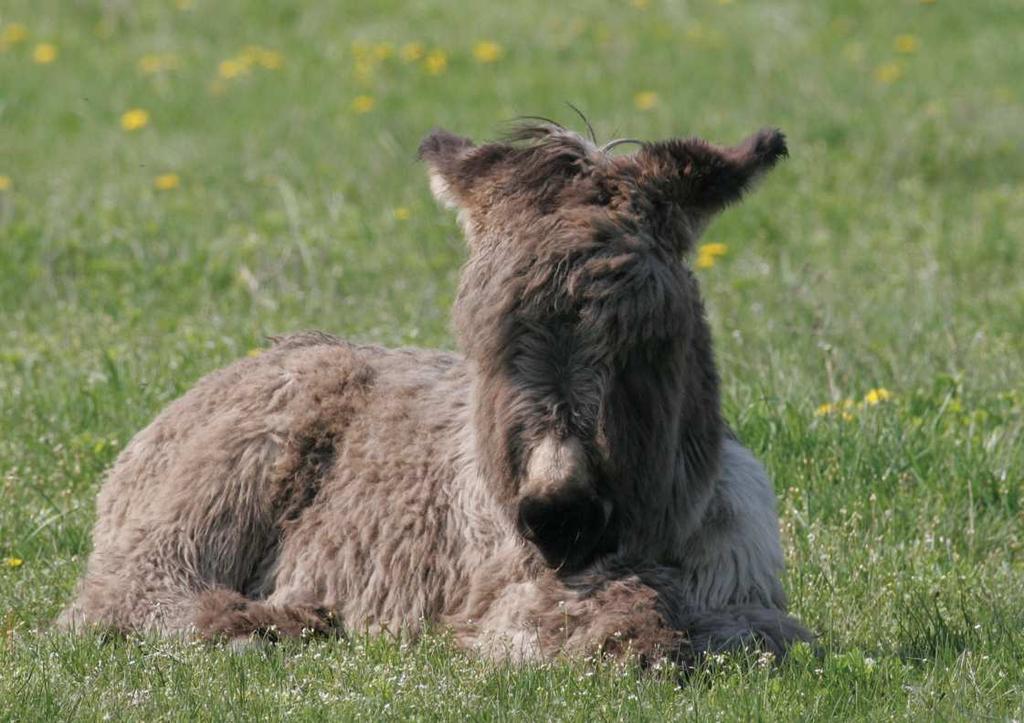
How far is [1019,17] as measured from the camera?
56.1 ft

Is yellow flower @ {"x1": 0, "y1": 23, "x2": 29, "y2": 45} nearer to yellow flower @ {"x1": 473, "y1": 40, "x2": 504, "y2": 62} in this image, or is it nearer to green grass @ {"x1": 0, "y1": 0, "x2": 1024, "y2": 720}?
green grass @ {"x1": 0, "y1": 0, "x2": 1024, "y2": 720}

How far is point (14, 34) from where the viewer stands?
1630 cm

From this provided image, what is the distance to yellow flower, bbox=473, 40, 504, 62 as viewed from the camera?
15.4 meters

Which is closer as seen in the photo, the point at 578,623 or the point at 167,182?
the point at 578,623

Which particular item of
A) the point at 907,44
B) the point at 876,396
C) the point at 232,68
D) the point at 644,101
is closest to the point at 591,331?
the point at 876,396

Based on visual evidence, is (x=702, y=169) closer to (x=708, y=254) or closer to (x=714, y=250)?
(x=714, y=250)

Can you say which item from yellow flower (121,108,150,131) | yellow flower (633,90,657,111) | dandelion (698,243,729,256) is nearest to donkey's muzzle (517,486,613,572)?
dandelion (698,243,729,256)

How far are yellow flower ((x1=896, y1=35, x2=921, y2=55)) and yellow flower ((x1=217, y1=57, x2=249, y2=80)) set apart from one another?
592 centimetres

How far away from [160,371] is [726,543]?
388 cm

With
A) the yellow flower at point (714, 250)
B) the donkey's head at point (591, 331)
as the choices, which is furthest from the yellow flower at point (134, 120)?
the donkey's head at point (591, 331)

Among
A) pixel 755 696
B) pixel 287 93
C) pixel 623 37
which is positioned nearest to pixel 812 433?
pixel 755 696

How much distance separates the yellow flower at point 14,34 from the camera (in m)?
16.2

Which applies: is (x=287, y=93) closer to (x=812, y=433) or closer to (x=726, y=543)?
(x=812, y=433)

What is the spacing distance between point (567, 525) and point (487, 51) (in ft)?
36.4
